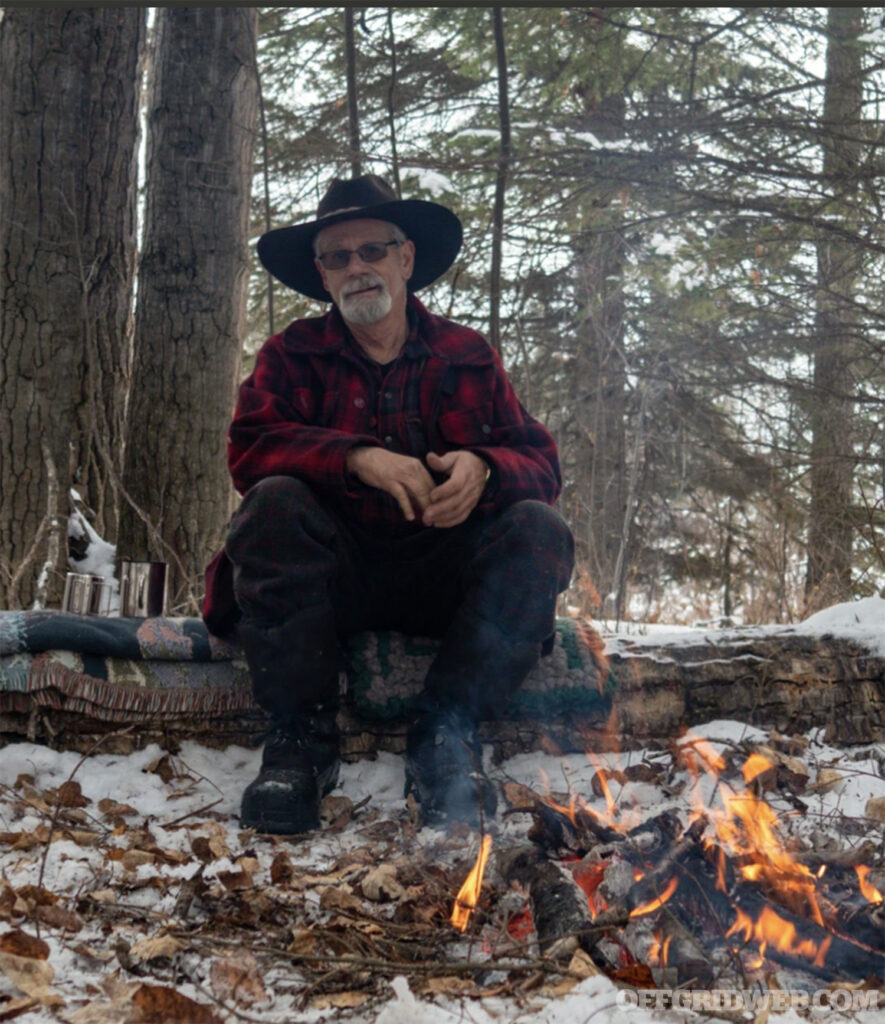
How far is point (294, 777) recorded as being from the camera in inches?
108

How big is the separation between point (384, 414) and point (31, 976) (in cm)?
203

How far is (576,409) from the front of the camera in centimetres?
1216

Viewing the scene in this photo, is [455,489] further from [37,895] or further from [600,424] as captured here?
[600,424]

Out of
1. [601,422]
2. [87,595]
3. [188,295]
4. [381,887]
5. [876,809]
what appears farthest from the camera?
[601,422]

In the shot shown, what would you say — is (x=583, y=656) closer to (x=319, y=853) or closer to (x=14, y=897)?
(x=319, y=853)

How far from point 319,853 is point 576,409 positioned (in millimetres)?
10090

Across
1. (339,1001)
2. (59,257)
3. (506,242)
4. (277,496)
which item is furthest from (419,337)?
(506,242)

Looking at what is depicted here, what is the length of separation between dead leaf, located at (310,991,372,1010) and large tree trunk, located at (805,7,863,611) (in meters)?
5.98

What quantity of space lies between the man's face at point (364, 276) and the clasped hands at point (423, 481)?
579 millimetres

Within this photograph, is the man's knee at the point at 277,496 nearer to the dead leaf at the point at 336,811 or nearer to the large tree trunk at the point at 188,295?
the dead leaf at the point at 336,811

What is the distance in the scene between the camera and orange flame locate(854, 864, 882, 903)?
2.00m

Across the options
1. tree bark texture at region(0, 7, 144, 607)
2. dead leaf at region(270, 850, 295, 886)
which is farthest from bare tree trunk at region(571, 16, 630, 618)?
dead leaf at region(270, 850, 295, 886)

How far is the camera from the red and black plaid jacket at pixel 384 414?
3074 millimetres

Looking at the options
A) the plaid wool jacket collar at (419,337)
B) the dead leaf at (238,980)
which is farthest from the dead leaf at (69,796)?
the plaid wool jacket collar at (419,337)
